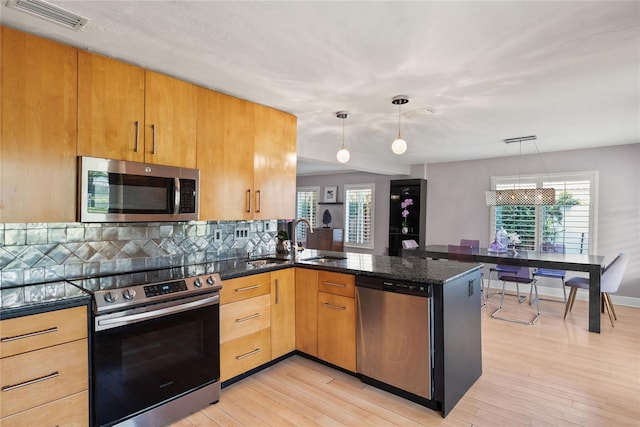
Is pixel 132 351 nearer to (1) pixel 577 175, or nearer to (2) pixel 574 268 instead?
(2) pixel 574 268

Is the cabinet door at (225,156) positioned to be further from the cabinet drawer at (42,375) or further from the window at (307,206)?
the window at (307,206)

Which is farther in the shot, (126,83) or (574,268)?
(574,268)

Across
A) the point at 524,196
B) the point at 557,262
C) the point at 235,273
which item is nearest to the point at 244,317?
the point at 235,273

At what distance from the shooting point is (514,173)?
5.93 metres

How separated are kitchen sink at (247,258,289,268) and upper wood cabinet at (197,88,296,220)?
15.8 inches

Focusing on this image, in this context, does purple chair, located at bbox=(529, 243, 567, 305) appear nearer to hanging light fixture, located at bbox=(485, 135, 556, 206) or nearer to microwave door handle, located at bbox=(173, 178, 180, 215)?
hanging light fixture, located at bbox=(485, 135, 556, 206)

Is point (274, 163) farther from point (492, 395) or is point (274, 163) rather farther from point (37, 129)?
point (492, 395)

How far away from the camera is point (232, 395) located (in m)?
2.49

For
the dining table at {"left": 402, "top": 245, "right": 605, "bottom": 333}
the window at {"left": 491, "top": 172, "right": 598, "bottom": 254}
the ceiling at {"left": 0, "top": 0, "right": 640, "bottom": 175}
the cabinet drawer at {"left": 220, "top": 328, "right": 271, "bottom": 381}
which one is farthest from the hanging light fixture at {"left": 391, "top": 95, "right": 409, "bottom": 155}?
the window at {"left": 491, "top": 172, "right": 598, "bottom": 254}

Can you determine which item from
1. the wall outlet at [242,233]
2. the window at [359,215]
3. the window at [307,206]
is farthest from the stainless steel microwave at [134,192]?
the window at [307,206]

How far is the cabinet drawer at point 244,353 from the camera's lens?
251 cm

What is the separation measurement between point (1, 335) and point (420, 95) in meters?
3.10

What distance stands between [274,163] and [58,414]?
2347mm

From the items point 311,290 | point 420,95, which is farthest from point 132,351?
point 420,95
